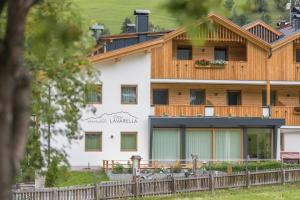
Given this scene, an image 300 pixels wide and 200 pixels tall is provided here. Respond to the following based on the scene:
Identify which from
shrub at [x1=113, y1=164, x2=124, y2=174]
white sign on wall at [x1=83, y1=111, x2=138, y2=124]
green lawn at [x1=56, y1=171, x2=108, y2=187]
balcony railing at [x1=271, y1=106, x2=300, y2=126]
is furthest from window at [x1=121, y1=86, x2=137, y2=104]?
balcony railing at [x1=271, y1=106, x2=300, y2=126]

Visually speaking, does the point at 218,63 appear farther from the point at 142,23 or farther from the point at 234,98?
the point at 142,23

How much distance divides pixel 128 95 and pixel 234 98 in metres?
6.81

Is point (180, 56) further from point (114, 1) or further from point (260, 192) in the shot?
point (114, 1)

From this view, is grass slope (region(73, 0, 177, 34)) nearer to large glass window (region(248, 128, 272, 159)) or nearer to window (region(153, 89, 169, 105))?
window (region(153, 89, 169, 105))

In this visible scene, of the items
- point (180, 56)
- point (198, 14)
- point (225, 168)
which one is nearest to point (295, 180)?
point (225, 168)

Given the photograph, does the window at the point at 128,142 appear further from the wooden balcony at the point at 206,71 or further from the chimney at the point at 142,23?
the chimney at the point at 142,23

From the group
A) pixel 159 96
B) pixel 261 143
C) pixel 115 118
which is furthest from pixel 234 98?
pixel 115 118

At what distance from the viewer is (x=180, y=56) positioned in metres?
38.2

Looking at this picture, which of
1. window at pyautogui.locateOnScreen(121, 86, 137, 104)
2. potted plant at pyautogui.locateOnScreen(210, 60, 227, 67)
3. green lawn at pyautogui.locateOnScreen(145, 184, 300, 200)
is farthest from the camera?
potted plant at pyautogui.locateOnScreen(210, 60, 227, 67)

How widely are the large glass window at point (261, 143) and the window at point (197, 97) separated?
3493 mm

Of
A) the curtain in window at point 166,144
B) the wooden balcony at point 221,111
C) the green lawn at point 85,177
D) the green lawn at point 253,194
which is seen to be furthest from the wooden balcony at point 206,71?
the green lawn at point 253,194

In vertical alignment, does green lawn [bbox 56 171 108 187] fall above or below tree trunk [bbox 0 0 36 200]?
below

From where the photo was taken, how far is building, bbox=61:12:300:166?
35.4 meters

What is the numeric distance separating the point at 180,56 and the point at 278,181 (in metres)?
12.9
